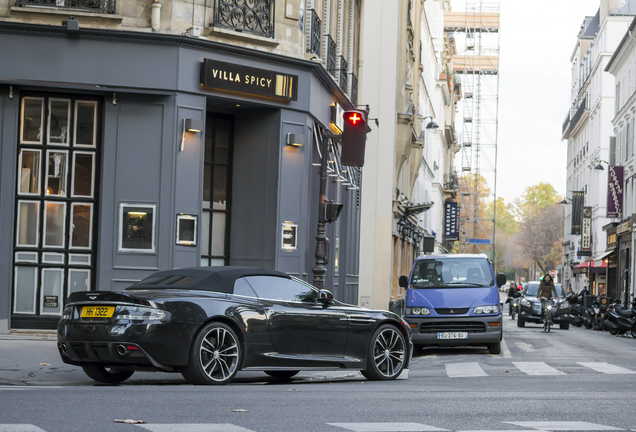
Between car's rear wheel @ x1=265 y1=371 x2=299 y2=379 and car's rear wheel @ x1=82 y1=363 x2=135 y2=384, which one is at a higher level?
car's rear wheel @ x1=82 y1=363 x2=135 y2=384

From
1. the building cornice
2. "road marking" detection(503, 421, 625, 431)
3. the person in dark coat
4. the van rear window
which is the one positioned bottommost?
"road marking" detection(503, 421, 625, 431)

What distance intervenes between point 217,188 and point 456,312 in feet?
18.1

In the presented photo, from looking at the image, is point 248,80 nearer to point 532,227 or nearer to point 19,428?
point 19,428

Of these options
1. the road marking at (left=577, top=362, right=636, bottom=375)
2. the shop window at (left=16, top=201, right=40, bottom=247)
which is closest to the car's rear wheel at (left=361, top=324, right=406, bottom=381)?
the road marking at (left=577, top=362, right=636, bottom=375)

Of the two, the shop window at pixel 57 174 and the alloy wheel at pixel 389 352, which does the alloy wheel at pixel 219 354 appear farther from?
the shop window at pixel 57 174

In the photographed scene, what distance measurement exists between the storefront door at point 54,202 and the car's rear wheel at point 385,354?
694 centimetres

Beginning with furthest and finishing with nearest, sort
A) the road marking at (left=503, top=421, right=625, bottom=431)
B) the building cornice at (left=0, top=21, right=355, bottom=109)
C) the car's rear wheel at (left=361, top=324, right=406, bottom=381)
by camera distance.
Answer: the building cornice at (left=0, top=21, right=355, bottom=109) → the car's rear wheel at (left=361, top=324, right=406, bottom=381) → the road marking at (left=503, top=421, right=625, bottom=431)

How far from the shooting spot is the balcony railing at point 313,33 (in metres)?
21.1

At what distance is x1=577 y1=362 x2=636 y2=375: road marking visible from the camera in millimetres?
13578

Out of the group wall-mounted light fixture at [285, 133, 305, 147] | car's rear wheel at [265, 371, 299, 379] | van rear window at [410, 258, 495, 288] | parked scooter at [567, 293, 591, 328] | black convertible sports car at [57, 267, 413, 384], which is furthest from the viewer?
parked scooter at [567, 293, 591, 328]

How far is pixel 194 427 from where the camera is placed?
6.87 meters

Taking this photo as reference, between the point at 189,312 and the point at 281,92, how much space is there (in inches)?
367

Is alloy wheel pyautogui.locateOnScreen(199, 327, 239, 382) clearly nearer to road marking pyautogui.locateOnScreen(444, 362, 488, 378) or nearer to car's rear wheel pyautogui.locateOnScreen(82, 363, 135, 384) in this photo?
car's rear wheel pyautogui.locateOnScreen(82, 363, 135, 384)

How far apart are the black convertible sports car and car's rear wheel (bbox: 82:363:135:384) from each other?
A: 0.01m
